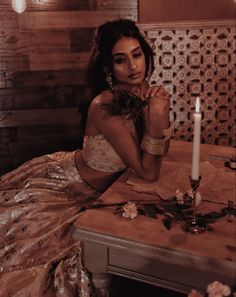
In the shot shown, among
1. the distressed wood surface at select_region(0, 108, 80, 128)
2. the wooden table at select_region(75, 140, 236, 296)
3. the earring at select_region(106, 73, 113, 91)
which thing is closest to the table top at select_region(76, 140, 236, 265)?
the wooden table at select_region(75, 140, 236, 296)

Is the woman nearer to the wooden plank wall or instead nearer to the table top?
the table top

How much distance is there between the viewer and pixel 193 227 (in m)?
1.16

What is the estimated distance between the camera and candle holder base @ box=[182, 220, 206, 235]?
1.15 metres

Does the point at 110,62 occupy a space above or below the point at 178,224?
above

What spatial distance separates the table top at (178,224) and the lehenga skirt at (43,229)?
24cm

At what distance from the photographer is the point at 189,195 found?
128 centimetres

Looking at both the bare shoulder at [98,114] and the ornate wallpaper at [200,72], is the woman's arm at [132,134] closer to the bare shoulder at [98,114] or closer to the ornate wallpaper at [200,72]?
the bare shoulder at [98,114]

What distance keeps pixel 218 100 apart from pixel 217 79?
0.49ft

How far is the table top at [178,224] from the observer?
1075 mm

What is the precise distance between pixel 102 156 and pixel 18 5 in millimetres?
1441

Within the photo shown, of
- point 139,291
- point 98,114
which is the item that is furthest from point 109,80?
point 139,291

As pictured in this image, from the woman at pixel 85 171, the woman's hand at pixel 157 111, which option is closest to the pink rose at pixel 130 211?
the woman at pixel 85 171

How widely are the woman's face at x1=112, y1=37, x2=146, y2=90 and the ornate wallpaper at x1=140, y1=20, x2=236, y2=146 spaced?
1013 millimetres

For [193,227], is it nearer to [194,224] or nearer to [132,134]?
[194,224]
